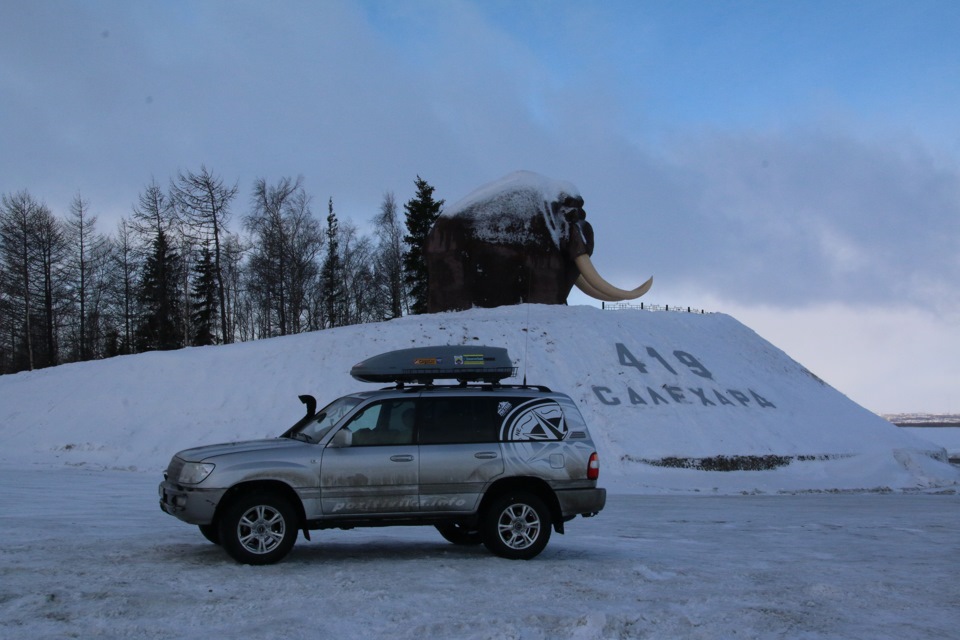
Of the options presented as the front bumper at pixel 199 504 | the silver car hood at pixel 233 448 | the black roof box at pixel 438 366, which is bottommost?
the front bumper at pixel 199 504

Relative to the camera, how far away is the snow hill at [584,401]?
77.3 ft

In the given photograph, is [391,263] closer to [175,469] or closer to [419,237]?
[419,237]

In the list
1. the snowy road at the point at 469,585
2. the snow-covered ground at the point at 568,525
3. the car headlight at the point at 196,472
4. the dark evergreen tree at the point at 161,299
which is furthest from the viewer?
the dark evergreen tree at the point at 161,299

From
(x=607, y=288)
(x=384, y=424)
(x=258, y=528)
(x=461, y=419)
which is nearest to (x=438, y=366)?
(x=461, y=419)

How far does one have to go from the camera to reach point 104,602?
261 inches

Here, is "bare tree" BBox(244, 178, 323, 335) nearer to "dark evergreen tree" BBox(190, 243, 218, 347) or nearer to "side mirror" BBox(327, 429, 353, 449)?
"dark evergreen tree" BBox(190, 243, 218, 347)

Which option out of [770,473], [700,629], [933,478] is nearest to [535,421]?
[700,629]

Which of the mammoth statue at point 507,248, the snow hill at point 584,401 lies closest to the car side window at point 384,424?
the snow hill at point 584,401

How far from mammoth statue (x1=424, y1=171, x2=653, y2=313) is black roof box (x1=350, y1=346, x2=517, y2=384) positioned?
2136 cm

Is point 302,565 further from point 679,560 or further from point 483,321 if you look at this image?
point 483,321

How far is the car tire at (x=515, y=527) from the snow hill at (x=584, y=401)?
12.0 meters

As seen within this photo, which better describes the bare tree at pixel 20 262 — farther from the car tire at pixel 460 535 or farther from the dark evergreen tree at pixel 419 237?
the car tire at pixel 460 535

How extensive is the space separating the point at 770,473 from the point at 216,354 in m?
17.4

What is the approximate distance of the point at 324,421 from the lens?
948cm
